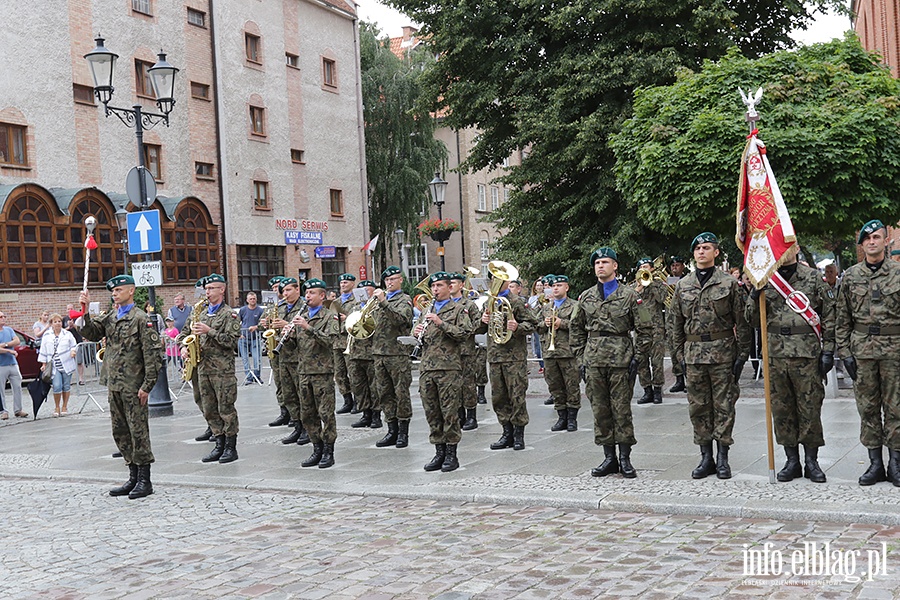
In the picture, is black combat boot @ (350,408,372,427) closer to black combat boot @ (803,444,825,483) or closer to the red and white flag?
the red and white flag

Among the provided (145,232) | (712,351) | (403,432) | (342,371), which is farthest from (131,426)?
(145,232)

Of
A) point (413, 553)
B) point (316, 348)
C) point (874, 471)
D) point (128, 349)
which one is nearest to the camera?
point (413, 553)

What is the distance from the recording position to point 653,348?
1412cm

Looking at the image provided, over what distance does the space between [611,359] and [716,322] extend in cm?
104

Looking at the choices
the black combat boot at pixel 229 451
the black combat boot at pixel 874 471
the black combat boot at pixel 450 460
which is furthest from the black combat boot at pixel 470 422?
the black combat boot at pixel 874 471

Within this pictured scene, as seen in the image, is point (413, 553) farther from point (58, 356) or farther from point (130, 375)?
point (58, 356)

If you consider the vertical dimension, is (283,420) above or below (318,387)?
below

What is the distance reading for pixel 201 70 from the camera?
33.0 metres

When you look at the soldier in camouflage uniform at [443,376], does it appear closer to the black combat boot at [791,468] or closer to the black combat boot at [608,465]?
the black combat boot at [608,465]

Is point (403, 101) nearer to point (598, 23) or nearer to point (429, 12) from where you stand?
point (429, 12)

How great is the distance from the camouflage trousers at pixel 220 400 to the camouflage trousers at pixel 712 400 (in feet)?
17.7

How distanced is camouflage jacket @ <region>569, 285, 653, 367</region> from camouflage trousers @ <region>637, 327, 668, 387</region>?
488 centimetres

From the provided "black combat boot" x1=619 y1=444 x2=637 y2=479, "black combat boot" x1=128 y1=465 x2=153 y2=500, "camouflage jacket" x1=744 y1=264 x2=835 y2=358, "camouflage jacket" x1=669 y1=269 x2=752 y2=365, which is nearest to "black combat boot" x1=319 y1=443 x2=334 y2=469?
"black combat boot" x1=128 y1=465 x2=153 y2=500

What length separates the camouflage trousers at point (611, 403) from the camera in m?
8.72
